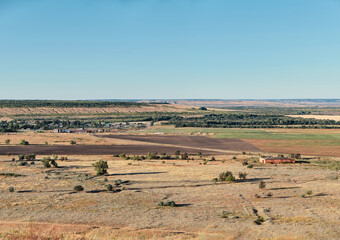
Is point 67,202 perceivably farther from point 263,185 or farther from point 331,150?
point 331,150

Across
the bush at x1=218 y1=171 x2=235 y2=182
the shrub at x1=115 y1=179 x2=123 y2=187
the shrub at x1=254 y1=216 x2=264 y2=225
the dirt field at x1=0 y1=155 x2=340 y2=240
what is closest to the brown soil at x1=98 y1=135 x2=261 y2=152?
the dirt field at x1=0 y1=155 x2=340 y2=240

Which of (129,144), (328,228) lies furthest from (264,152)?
(328,228)

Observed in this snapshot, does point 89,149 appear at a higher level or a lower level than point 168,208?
lower

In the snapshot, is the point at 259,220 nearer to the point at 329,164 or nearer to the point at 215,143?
the point at 329,164

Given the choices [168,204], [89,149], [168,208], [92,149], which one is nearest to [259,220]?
[168,208]

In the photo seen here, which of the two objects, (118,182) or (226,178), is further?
(226,178)

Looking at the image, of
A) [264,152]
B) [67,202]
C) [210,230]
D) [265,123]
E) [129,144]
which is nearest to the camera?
[210,230]

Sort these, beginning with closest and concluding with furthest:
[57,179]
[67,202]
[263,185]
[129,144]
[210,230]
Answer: [210,230], [67,202], [263,185], [57,179], [129,144]

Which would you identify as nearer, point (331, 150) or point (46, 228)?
point (46, 228)
